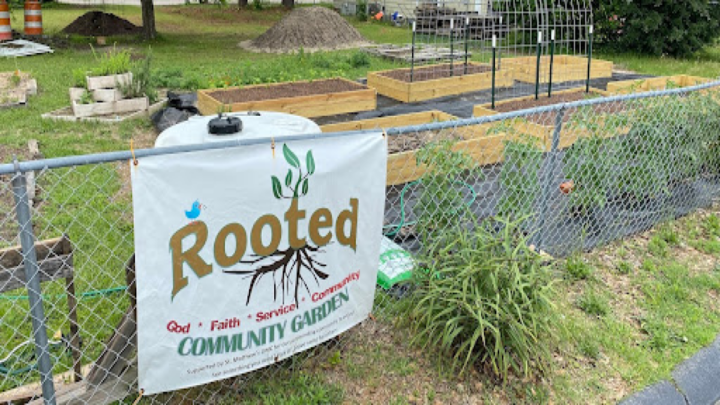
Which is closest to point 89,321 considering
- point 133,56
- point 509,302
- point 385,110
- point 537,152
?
point 509,302

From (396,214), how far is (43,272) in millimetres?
3136

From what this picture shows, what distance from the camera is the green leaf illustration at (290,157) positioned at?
8.68ft

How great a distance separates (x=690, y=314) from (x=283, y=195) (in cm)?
296

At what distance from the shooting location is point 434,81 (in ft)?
34.2

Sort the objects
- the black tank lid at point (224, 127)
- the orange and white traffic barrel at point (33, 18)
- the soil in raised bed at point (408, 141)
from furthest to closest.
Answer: the orange and white traffic barrel at point (33, 18) < the soil in raised bed at point (408, 141) < the black tank lid at point (224, 127)

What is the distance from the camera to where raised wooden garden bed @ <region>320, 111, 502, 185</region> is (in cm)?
575

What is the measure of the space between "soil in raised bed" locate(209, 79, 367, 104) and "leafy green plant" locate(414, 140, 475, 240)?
217 inches

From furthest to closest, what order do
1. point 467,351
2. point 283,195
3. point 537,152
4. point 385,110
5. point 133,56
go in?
point 133,56 < point 385,110 < point 537,152 < point 467,351 < point 283,195

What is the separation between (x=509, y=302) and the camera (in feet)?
9.95

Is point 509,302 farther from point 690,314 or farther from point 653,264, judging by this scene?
point 653,264

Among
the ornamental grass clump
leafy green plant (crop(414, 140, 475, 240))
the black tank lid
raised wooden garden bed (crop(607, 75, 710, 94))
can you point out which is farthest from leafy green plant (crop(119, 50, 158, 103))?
raised wooden garden bed (crop(607, 75, 710, 94))

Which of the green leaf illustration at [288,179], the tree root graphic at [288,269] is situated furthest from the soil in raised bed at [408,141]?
the green leaf illustration at [288,179]

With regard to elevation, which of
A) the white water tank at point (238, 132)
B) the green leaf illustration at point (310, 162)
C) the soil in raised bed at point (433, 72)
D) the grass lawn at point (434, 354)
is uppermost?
the soil in raised bed at point (433, 72)

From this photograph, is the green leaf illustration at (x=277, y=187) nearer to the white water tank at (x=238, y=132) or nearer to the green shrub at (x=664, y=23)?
the white water tank at (x=238, y=132)
